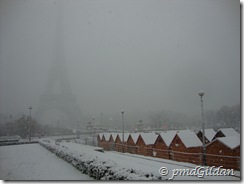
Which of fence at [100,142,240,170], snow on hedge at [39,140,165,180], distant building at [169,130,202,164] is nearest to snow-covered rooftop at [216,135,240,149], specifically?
fence at [100,142,240,170]

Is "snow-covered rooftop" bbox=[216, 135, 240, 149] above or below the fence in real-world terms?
above

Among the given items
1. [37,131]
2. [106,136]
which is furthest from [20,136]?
[106,136]

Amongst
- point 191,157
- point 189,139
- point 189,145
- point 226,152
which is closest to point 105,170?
point 226,152

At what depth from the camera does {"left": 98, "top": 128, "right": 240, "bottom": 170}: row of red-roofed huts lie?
328 inches

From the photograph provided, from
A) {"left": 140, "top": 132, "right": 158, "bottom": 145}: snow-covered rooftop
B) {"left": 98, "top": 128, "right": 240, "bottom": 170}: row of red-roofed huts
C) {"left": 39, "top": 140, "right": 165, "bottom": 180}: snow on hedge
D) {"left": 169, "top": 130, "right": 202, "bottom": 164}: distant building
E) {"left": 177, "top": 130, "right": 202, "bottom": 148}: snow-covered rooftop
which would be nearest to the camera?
{"left": 39, "top": 140, "right": 165, "bottom": 180}: snow on hedge

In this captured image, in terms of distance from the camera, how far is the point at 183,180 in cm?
605

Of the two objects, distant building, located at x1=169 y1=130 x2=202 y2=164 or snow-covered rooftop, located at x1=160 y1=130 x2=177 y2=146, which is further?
snow-covered rooftop, located at x1=160 y1=130 x2=177 y2=146

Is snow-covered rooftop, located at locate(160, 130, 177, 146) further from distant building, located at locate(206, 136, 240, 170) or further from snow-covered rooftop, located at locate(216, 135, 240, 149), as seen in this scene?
snow-covered rooftop, located at locate(216, 135, 240, 149)

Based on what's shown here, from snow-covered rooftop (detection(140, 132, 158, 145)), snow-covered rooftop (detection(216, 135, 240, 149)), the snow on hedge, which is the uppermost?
snow-covered rooftop (detection(216, 135, 240, 149))

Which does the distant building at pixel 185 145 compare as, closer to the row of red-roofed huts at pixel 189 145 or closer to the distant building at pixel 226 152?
the row of red-roofed huts at pixel 189 145

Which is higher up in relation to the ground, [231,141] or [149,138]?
[231,141]

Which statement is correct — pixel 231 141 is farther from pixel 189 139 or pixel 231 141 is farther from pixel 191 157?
pixel 189 139

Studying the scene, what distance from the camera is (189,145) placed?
12.9m

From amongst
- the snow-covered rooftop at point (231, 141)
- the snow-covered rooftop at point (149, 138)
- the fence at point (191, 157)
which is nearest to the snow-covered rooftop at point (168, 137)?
the fence at point (191, 157)
